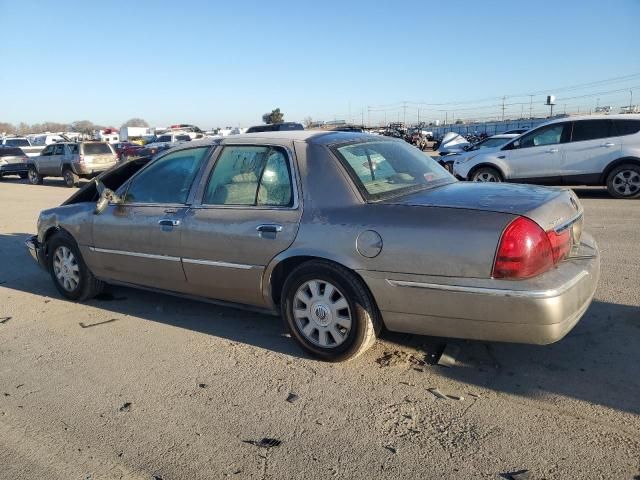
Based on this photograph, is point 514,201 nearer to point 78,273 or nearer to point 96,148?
point 78,273

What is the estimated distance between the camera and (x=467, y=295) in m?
3.23

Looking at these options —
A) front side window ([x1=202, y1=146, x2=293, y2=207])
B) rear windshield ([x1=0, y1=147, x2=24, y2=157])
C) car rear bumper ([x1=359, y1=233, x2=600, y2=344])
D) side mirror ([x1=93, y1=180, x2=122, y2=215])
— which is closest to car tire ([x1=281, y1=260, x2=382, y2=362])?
car rear bumper ([x1=359, y1=233, x2=600, y2=344])

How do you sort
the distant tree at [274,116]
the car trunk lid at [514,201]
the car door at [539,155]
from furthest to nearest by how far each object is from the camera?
the distant tree at [274,116] < the car door at [539,155] < the car trunk lid at [514,201]

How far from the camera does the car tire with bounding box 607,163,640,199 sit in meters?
11.0

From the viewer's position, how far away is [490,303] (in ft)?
10.4

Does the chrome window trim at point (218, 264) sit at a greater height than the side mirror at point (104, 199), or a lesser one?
lesser

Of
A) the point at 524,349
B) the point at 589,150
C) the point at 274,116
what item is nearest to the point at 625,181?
the point at 589,150

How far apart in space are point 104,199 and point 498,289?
351cm

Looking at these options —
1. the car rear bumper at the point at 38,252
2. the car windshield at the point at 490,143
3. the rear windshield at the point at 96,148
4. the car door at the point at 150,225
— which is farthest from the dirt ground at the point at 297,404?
the rear windshield at the point at 96,148

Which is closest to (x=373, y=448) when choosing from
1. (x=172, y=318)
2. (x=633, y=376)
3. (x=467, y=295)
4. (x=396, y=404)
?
(x=396, y=404)

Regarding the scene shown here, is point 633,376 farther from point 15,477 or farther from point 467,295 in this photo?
point 15,477

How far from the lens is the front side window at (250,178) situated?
4.05 meters

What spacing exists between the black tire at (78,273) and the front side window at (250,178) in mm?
1794

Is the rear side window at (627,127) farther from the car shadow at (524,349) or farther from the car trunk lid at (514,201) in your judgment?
the car trunk lid at (514,201)
